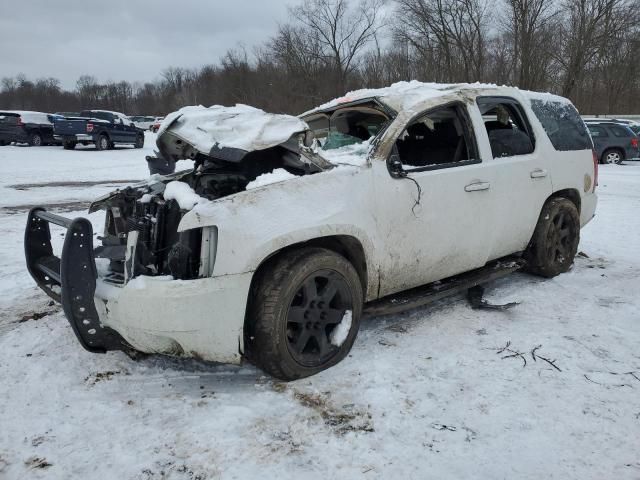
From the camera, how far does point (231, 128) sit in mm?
3180

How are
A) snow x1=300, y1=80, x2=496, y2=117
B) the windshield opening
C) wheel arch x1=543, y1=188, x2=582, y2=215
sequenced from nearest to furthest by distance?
snow x1=300, y1=80, x2=496, y2=117, the windshield opening, wheel arch x1=543, y1=188, x2=582, y2=215

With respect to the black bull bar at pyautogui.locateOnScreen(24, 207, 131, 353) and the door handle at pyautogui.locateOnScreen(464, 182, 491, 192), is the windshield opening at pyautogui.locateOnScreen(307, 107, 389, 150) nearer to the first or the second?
the door handle at pyautogui.locateOnScreen(464, 182, 491, 192)

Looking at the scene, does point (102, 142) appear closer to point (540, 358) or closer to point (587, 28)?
point (540, 358)

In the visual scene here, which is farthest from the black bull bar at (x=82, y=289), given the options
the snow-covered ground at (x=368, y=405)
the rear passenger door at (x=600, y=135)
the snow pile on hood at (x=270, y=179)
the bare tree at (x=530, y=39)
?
the bare tree at (x=530, y=39)

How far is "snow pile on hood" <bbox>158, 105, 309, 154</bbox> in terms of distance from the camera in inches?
117

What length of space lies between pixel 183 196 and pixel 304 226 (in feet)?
2.34

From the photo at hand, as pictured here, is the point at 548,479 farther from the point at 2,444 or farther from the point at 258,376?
the point at 2,444

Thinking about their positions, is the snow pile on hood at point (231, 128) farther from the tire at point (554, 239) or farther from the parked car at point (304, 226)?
the tire at point (554, 239)

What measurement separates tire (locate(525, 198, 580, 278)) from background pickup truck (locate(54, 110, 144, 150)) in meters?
21.7

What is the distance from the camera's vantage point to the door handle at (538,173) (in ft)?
14.0

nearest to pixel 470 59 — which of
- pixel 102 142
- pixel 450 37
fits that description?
pixel 450 37

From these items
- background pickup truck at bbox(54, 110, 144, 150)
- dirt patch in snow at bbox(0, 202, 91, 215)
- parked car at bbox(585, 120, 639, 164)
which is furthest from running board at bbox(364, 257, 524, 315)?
background pickup truck at bbox(54, 110, 144, 150)

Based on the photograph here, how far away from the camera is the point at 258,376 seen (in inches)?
119

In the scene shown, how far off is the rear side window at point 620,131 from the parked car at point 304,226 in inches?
683
